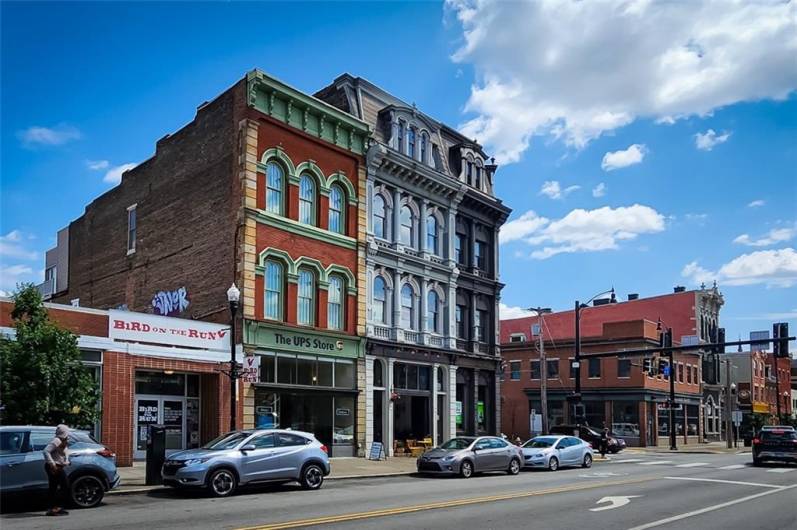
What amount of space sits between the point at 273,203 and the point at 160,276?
6380 mm

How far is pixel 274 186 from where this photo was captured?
30.4 metres

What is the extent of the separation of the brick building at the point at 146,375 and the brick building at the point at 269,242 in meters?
0.70

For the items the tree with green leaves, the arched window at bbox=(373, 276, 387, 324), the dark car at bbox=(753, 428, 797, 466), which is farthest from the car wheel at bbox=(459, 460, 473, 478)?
the dark car at bbox=(753, 428, 797, 466)

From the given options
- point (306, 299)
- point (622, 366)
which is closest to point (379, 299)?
point (306, 299)

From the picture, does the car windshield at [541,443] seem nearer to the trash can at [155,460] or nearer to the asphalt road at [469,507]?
the asphalt road at [469,507]

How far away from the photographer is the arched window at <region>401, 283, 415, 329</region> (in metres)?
35.9

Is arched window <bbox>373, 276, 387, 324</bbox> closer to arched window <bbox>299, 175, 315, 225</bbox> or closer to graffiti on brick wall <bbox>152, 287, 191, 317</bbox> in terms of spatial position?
arched window <bbox>299, 175, 315, 225</bbox>

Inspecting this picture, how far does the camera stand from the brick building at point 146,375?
2369cm

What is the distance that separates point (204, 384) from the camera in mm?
27969

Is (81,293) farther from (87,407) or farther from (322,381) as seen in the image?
(87,407)

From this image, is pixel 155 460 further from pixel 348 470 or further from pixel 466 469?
pixel 466 469

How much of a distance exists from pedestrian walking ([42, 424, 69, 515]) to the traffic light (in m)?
29.7

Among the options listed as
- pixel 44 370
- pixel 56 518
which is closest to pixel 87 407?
pixel 44 370

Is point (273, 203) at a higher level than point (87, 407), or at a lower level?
higher
